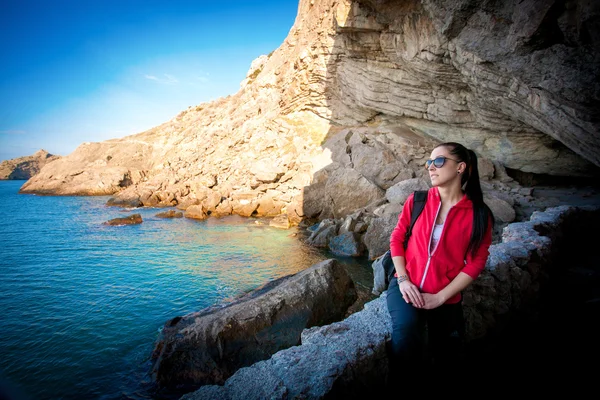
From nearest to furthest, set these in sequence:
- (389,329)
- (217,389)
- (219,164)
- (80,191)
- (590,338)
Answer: (217,389) < (389,329) < (590,338) < (219,164) < (80,191)

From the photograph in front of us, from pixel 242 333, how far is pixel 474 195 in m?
5.17

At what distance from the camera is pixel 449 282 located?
111 inches

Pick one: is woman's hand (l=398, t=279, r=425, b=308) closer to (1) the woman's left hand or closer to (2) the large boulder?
(1) the woman's left hand

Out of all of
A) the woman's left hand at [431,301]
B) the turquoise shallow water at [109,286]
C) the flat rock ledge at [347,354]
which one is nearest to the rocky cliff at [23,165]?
the turquoise shallow water at [109,286]

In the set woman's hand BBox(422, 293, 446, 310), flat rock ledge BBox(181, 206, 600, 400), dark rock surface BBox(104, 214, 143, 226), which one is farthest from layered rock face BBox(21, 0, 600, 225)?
woman's hand BBox(422, 293, 446, 310)

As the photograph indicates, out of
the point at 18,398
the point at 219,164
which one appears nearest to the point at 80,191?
the point at 219,164

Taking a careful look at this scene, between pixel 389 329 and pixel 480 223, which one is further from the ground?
pixel 480 223

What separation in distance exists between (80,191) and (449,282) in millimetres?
60010

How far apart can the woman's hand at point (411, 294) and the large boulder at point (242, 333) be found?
12.6 feet

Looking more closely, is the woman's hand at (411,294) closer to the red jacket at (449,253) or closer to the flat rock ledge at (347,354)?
the red jacket at (449,253)

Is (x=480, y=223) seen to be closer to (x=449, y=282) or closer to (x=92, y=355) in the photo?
(x=449, y=282)

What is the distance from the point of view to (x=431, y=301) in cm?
272

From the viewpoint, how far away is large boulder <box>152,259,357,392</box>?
5746 mm

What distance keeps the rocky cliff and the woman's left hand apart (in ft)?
469
